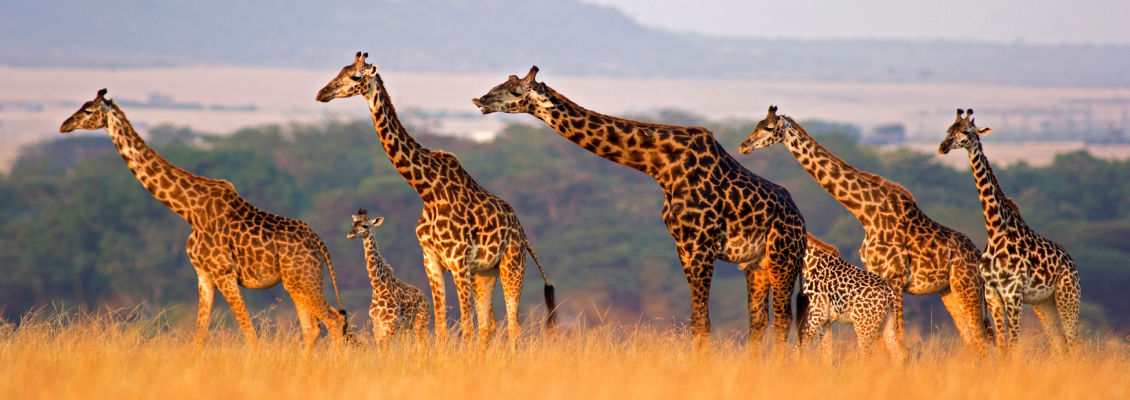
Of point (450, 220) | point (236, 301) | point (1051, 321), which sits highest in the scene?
point (450, 220)

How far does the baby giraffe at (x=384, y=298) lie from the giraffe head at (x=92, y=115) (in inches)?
87.8

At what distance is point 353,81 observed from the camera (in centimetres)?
870

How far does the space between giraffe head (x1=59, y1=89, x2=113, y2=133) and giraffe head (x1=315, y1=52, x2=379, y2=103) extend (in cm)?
171

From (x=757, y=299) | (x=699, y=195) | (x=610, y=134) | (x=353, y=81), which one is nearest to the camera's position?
(x=699, y=195)

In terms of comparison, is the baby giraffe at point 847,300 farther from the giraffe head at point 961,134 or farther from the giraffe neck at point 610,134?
the giraffe neck at point 610,134

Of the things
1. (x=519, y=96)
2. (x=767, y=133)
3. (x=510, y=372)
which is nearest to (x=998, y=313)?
(x=767, y=133)

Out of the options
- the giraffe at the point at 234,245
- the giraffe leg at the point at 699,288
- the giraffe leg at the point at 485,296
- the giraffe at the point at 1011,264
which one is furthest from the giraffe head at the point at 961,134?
the giraffe at the point at 234,245

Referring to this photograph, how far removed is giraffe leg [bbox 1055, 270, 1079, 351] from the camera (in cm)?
959

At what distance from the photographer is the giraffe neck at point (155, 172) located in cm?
916

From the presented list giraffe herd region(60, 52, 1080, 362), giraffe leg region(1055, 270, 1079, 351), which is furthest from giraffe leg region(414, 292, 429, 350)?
giraffe leg region(1055, 270, 1079, 351)

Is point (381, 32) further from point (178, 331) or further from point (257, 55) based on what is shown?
point (178, 331)

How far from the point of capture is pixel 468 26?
175 meters

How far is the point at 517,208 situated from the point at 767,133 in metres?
49.6

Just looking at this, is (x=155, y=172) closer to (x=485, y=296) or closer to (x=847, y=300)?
(x=485, y=296)
